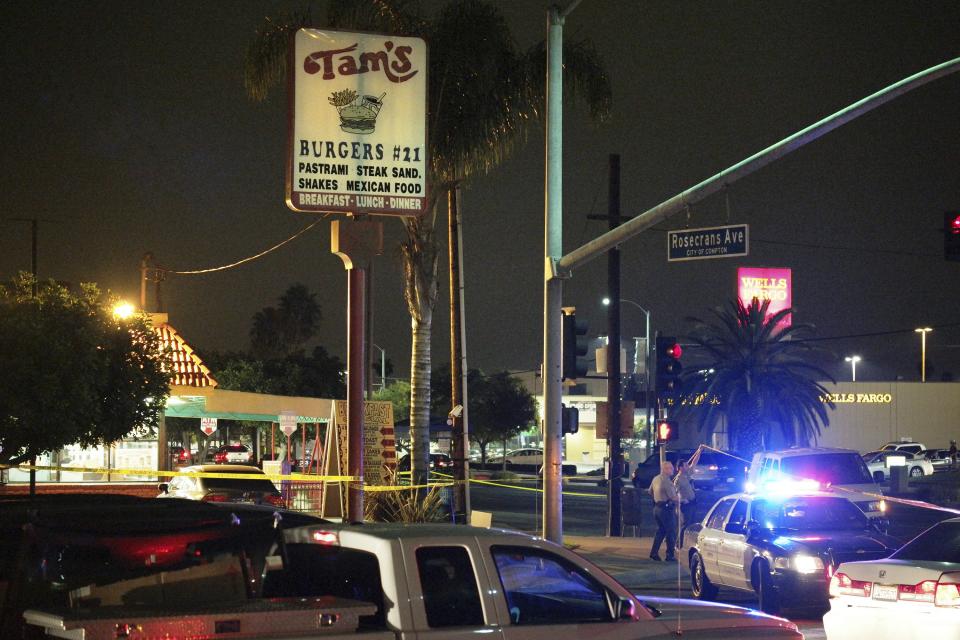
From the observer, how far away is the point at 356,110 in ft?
43.6

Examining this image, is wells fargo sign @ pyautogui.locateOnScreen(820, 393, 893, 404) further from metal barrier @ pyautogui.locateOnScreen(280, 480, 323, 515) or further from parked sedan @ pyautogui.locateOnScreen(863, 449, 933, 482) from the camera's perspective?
metal barrier @ pyautogui.locateOnScreen(280, 480, 323, 515)

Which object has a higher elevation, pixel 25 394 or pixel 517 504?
pixel 25 394

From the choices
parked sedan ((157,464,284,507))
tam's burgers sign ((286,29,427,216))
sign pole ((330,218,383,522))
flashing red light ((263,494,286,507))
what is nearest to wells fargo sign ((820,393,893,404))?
flashing red light ((263,494,286,507))

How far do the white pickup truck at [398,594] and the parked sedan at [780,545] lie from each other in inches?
308

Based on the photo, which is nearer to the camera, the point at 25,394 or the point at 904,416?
the point at 25,394

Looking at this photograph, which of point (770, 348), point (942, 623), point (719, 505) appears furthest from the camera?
point (770, 348)

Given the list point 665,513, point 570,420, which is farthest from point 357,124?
point 665,513

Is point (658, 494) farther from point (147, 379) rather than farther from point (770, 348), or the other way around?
point (770, 348)

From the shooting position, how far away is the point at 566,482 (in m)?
57.8

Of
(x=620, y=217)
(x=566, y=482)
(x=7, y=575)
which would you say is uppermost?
(x=620, y=217)

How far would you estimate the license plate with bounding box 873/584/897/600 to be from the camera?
10.7m

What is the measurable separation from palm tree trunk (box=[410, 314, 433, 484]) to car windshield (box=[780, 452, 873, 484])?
7.40m

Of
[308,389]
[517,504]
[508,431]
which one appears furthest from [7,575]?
[508,431]

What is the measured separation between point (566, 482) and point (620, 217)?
32.2 m
